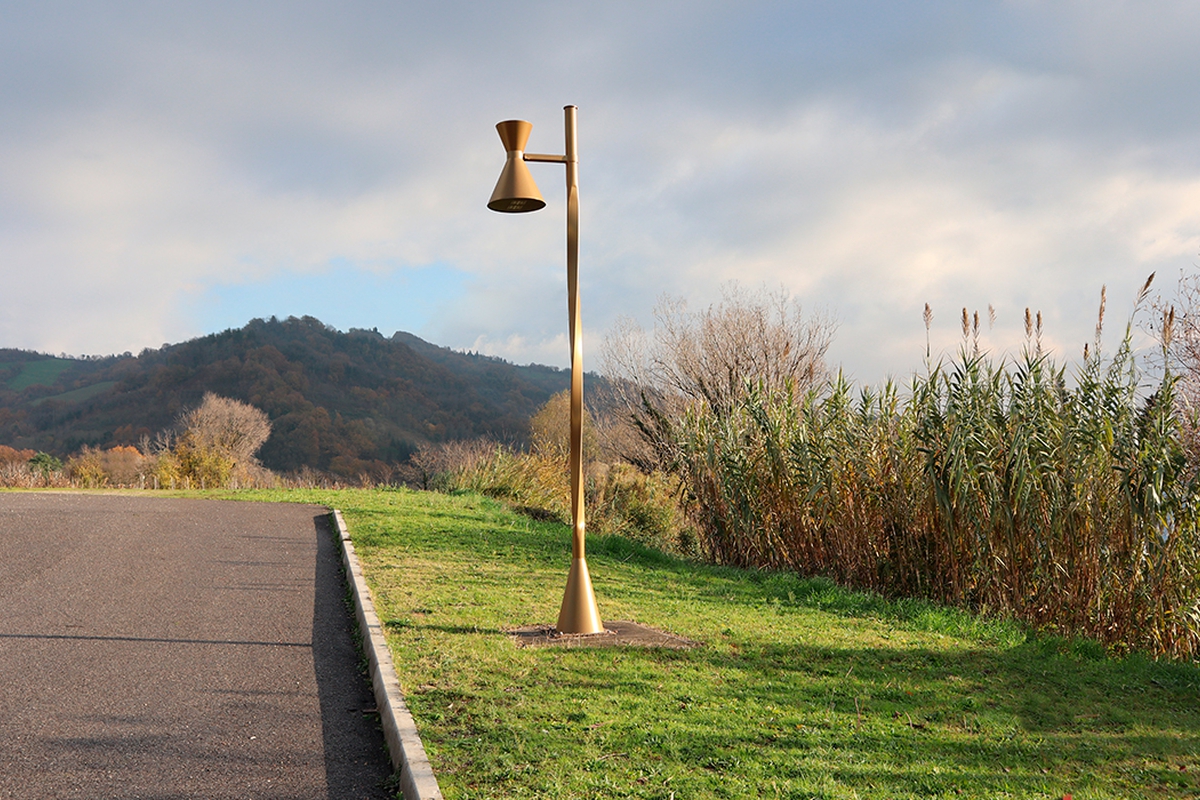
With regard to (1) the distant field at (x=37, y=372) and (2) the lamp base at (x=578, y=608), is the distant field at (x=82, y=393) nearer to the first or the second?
(1) the distant field at (x=37, y=372)

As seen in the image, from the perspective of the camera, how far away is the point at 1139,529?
6.25m

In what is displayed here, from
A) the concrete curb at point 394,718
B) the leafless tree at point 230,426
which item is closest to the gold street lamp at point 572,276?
the concrete curb at point 394,718

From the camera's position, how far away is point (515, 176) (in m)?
5.57

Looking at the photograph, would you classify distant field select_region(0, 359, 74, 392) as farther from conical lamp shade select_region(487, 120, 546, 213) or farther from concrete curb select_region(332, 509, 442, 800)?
conical lamp shade select_region(487, 120, 546, 213)

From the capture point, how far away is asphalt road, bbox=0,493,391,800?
11.4ft

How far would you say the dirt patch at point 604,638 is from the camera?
5.30m

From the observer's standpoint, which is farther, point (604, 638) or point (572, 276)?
Result: point (572, 276)

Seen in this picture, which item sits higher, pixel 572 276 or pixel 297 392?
pixel 297 392

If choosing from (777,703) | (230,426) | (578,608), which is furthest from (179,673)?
(230,426)

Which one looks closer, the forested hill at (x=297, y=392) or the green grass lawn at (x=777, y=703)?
the green grass lawn at (x=777, y=703)

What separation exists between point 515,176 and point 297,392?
4025cm

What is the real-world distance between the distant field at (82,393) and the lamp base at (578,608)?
47775 millimetres

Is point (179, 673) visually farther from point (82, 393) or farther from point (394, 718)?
point (82, 393)

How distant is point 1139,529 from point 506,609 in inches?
195
